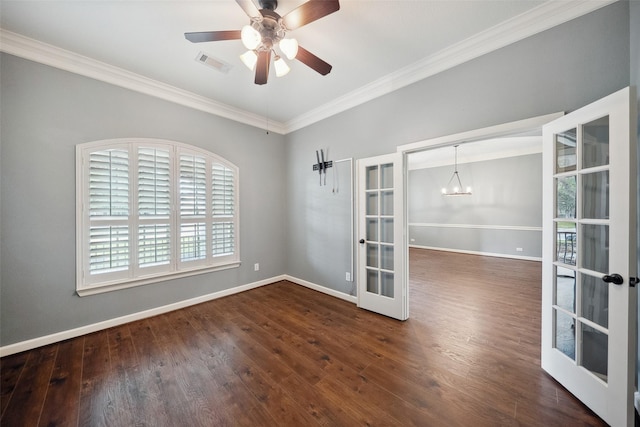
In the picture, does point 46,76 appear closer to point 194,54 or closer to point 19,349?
point 194,54

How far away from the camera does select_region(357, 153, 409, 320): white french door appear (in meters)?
2.69

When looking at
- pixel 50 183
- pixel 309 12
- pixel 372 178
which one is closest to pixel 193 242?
pixel 50 183

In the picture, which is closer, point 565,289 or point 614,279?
point 614,279

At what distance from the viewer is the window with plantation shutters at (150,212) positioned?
2445 millimetres

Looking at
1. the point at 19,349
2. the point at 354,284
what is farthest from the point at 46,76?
the point at 354,284

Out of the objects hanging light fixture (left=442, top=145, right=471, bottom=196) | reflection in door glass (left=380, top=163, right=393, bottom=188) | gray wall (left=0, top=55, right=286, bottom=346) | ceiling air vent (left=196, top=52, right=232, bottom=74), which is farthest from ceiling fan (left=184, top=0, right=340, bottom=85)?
hanging light fixture (left=442, top=145, right=471, bottom=196)

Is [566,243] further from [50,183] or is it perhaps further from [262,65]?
[50,183]

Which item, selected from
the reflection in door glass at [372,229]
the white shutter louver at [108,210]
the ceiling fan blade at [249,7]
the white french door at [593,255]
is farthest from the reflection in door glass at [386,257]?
the white shutter louver at [108,210]

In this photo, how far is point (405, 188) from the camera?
270 centimetres

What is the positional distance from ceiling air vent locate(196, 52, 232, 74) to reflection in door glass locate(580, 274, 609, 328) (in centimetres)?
372

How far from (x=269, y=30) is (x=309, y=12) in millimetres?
390

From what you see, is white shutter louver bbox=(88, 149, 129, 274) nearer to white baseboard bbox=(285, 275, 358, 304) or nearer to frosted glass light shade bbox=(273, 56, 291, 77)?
frosted glass light shade bbox=(273, 56, 291, 77)

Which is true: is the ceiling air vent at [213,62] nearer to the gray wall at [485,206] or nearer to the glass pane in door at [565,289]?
the glass pane in door at [565,289]

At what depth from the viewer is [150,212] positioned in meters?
2.79
